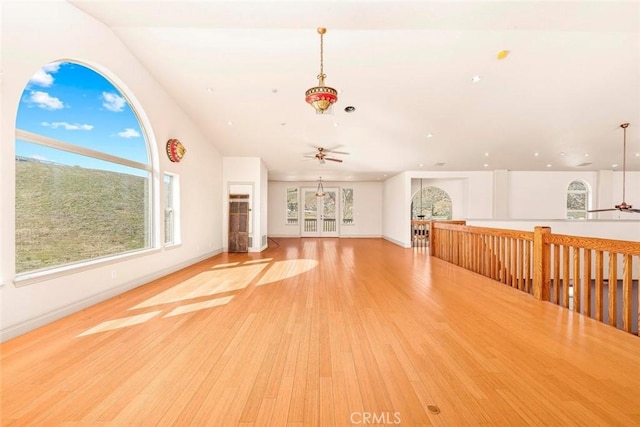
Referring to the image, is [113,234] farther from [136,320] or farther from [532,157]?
[532,157]

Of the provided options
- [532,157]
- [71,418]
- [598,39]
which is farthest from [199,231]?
[532,157]

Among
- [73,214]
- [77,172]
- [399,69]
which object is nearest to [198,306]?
[73,214]

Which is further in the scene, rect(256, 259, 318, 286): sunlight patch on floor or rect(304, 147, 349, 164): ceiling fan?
rect(304, 147, 349, 164): ceiling fan

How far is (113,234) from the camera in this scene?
4047mm

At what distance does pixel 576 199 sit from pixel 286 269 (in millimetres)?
11253

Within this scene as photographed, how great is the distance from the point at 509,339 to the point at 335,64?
13.8ft

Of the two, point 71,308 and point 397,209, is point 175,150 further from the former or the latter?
point 397,209

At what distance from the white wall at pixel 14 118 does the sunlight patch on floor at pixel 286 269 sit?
1.81m

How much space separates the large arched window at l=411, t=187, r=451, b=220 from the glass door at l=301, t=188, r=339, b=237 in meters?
3.42

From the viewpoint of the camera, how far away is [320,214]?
12.6m

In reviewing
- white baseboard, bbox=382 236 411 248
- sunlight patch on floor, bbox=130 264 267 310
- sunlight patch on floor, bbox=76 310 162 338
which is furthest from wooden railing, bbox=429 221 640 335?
sunlight patch on floor, bbox=76 310 162 338

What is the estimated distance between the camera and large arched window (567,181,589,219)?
33.6 ft

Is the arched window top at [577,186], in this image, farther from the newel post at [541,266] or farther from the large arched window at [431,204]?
the newel post at [541,266]

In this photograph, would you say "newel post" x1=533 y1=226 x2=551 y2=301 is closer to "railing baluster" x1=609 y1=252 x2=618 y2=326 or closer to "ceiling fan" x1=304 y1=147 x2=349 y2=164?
"railing baluster" x1=609 y1=252 x2=618 y2=326
